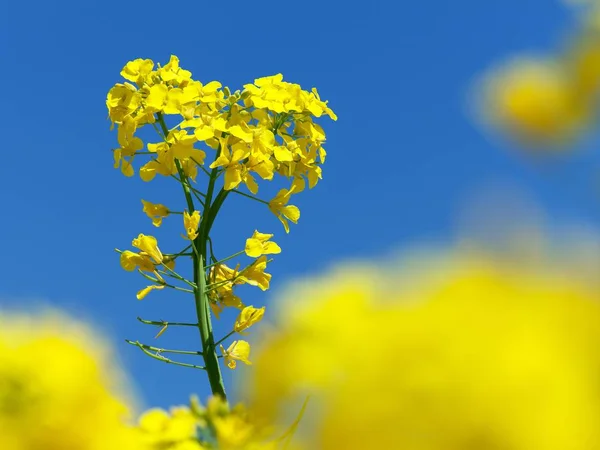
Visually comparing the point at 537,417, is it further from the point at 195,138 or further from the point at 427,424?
the point at 195,138

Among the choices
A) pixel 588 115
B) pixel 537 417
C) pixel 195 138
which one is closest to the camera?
pixel 537 417

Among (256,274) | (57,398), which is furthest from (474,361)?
(256,274)

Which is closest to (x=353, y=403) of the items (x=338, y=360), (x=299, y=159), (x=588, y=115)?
(x=338, y=360)

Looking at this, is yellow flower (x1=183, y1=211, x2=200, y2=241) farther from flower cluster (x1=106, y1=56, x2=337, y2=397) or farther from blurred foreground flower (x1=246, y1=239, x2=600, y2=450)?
blurred foreground flower (x1=246, y1=239, x2=600, y2=450)

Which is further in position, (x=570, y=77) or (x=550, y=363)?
(x=570, y=77)

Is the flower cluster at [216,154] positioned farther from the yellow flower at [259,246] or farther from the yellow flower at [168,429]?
the yellow flower at [168,429]

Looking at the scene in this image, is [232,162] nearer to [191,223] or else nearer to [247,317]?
[191,223]

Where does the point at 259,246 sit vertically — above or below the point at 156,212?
below

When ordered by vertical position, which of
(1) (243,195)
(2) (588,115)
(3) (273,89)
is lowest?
(2) (588,115)
